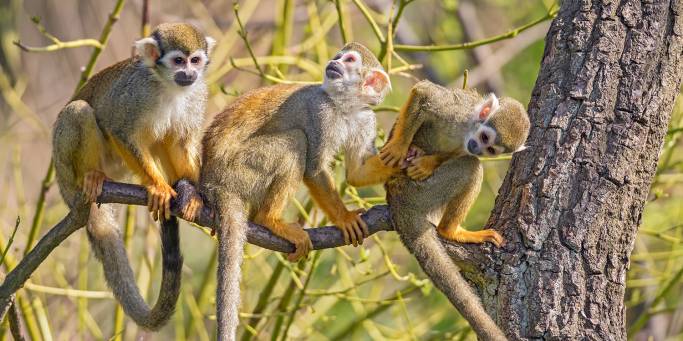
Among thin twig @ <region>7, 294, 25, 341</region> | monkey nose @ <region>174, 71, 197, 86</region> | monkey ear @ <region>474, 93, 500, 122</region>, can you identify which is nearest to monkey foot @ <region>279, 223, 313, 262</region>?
monkey nose @ <region>174, 71, 197, 86</region>

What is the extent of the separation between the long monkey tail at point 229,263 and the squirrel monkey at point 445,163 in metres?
0.94

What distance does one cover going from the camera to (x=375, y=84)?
18.9ft

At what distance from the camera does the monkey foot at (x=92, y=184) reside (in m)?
5.14

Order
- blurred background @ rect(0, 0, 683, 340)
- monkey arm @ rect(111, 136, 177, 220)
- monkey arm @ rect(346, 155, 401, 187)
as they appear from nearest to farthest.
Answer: monkey arm @ rect(111, 136, 177, 220) < monkey arm @ rect(346, 155, 401, 187) < blurred background @ rect(0, 0, 683, 340)

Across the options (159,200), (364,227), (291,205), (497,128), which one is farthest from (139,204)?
(291,205)

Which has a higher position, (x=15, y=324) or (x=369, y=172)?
(x=369, y=172)

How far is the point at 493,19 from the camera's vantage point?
14.1 meters

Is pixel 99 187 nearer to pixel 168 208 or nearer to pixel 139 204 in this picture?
pixel 139 204

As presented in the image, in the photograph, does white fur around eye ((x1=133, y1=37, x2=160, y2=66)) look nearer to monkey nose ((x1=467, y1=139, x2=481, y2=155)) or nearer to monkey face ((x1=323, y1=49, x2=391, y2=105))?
monkey face ((x1=323, y1=49, x2=391, y2=105))

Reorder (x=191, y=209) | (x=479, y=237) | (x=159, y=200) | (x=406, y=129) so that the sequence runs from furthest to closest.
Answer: (x=406, y=129) < (x=191, y=209) < (x=159, y=200) < (x=479, y=237)

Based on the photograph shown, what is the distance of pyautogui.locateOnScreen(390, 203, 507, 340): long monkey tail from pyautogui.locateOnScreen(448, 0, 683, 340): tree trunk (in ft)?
0.34

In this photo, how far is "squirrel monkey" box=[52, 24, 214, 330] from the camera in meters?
5.33

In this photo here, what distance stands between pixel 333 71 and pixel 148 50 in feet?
3.83

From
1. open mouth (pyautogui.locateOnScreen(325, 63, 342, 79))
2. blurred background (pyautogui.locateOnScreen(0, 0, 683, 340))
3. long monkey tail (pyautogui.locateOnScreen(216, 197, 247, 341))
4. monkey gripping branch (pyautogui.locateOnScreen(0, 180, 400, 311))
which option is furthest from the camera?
blurred background (pyautogui.locateOnScreen(0, 0, 683, 340))
